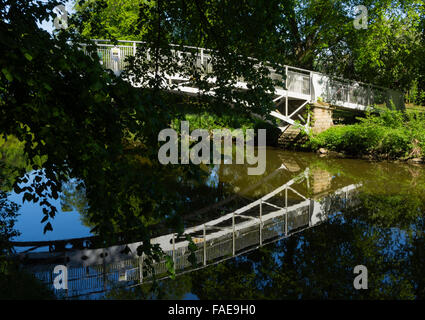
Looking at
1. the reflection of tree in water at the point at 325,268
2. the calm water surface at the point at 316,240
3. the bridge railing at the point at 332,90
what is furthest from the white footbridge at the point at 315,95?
the reflection of tree in water at the point at 325,268

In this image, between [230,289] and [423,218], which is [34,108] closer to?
[230,289]

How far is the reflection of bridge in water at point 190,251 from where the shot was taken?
5457mm

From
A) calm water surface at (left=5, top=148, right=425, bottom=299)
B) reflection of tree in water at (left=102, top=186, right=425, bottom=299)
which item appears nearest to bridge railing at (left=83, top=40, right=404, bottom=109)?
calm water surface at (left=5, top=148, right=425, bottom=299)

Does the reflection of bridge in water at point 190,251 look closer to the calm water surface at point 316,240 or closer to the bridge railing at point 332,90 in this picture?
the calm water surface at point 316,240

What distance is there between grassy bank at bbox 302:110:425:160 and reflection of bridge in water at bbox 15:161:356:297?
22.1ft

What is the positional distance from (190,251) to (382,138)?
13141mm

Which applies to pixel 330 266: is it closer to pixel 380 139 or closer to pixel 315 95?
pixel 380 139

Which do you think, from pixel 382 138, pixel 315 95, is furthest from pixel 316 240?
pixel 315 95

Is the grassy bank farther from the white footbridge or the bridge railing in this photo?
the bridge railing

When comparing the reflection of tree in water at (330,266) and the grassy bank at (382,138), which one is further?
the grassy bank at (382,138)

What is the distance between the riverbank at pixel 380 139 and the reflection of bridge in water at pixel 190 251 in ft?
22.0

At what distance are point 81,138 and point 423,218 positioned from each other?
8107mm

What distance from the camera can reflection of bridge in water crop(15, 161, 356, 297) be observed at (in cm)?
546
